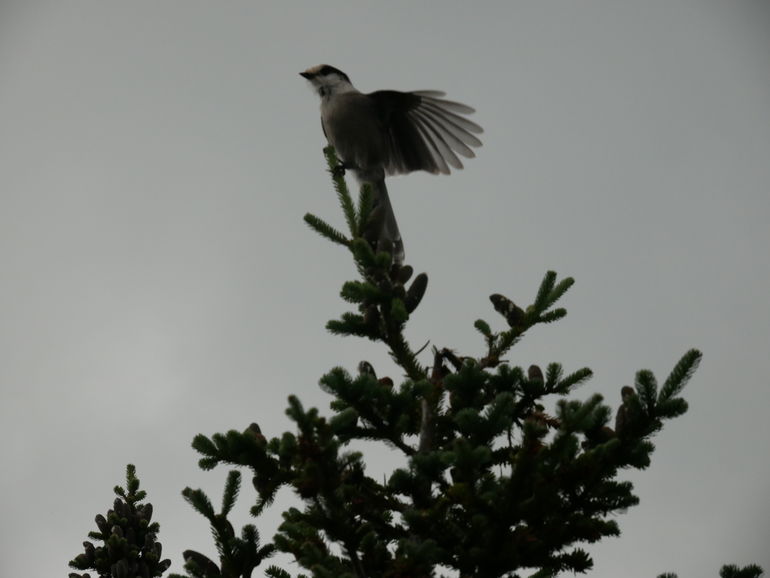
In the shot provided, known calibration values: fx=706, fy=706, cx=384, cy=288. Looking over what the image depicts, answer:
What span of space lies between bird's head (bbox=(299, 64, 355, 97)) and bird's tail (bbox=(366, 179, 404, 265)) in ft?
3.20

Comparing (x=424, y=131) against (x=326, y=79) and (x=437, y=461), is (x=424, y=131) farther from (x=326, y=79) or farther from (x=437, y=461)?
(x=437, y=461)

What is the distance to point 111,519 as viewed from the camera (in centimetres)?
361

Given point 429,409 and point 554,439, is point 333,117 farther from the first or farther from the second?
point 554,439

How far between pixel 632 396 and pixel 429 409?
84 cm

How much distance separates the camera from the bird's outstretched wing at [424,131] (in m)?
5.66

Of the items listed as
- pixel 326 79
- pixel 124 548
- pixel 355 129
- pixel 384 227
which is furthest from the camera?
pixel 326 79

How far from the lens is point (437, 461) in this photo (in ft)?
7.63

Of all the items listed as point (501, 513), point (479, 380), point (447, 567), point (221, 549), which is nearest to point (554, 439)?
point (501, 513)

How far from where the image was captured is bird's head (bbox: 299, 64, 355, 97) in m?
6.19

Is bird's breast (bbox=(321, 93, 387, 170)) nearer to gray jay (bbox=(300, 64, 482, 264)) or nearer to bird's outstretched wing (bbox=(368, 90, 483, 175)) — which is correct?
gray jay (bbox=(300, 64, 482, 264))

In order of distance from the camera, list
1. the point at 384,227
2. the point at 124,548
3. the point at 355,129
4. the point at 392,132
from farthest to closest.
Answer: the point at 392,132 → the point at 355,129 → the point at 384,227 → the point at 124,548

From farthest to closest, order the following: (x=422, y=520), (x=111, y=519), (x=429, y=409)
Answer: (x=111, y=519), (x=429, y=409), (x=422, y=520)

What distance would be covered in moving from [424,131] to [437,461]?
4.09 m

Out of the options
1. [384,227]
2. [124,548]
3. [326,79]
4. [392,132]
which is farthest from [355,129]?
[124,548]
